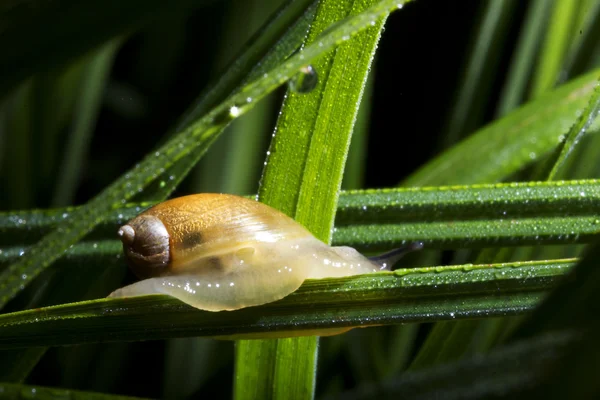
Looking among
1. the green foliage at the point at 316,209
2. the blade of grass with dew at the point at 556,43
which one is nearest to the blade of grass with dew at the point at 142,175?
the green foliage at the point at 316,209

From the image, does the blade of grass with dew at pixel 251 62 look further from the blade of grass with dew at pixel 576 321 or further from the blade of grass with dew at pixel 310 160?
the blade of grass with dew at pixel 576 321

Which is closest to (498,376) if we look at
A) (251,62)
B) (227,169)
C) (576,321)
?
(576,321)

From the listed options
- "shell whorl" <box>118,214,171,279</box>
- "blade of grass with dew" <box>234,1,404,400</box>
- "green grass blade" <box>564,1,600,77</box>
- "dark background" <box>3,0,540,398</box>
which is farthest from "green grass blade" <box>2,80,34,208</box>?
"green grass blade" <box>564,1,600,77</box>

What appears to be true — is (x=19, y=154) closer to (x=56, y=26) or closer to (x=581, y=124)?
(x=56, y=26)

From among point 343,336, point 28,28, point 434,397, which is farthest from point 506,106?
point 434,397

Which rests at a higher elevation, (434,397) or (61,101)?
(61,101)

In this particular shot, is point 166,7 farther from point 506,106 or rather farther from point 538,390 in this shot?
point 506,106

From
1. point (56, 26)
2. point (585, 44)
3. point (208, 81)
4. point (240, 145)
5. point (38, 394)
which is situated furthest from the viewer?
point (208, 81)
